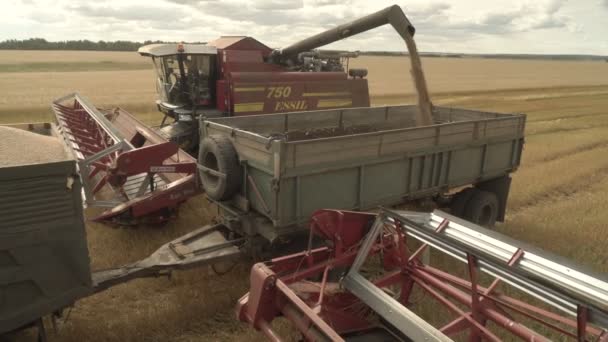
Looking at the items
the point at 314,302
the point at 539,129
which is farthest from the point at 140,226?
the point at 539,129

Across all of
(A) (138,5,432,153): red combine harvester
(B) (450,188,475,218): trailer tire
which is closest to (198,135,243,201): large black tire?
(A) (138,5,432,153): red combine harvester

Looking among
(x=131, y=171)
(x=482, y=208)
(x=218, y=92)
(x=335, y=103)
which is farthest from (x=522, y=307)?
(x=335, y=103)

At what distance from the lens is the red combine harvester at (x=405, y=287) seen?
2701 millimetres

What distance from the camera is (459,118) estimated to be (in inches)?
294

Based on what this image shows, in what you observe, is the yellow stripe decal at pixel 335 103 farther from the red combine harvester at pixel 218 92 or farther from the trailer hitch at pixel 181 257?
the trailer hitch at pixel 181 257

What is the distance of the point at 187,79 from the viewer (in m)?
8.17

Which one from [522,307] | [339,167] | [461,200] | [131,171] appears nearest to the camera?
[522,307]

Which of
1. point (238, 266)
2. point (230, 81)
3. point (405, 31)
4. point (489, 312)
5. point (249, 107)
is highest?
point (405, 31)

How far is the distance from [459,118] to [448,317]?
4.23m

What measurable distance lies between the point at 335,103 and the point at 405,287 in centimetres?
597

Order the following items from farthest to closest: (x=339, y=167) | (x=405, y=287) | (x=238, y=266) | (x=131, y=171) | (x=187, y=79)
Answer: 1. (x=187, y=79)
2. (x=238, y=266)
3. (x=131, y=171)
4. (x=339, y=167)
5. (x=405, y=287)

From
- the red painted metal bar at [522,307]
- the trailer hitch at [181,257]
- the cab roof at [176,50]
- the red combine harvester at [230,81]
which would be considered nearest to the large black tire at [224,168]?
the trailer hitch at [181,257]

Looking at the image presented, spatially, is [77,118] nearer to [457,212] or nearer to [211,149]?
[211,149]

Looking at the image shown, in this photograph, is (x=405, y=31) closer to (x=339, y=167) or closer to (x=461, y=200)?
(x=461, y=200)
